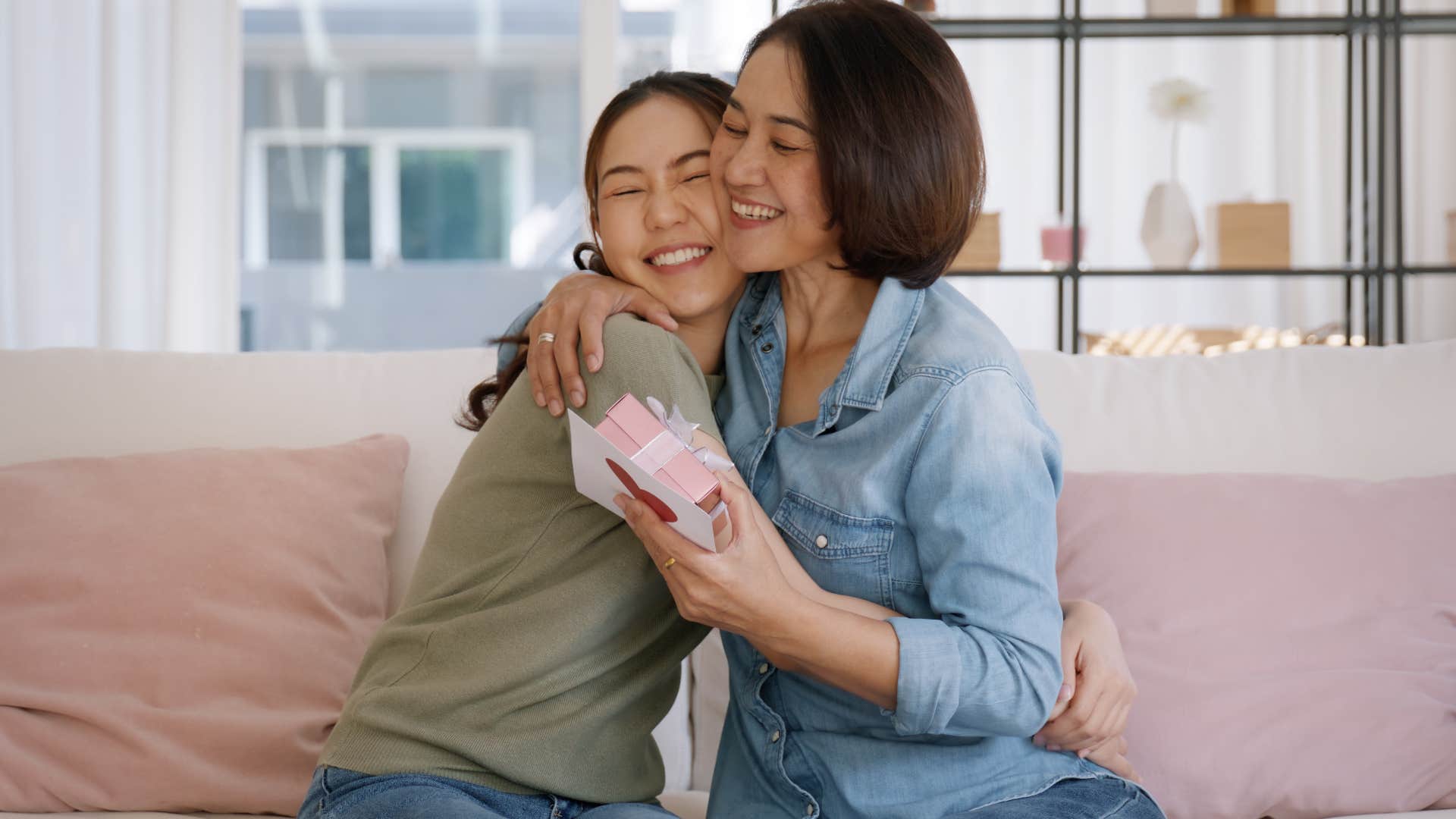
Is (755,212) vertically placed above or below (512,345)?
above

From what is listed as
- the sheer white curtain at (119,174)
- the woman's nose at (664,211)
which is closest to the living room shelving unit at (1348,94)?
the sheer white curtain at (119,174)

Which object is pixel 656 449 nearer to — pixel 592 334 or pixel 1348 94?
pixel 592 334

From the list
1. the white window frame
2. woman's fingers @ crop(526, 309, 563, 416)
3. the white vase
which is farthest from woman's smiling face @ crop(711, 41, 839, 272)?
the white window frame

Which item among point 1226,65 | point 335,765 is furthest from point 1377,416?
point 1226,65

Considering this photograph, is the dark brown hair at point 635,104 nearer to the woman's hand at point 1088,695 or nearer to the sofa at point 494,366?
the sofa at point 494,366

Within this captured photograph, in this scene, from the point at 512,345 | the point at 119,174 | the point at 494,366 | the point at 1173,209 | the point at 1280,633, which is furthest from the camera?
the point at 1173,209

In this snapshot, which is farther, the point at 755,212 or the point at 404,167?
the point at 404,167

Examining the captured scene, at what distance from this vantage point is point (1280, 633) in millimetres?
1390

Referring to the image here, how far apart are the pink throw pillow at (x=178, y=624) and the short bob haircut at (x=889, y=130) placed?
0.77 m

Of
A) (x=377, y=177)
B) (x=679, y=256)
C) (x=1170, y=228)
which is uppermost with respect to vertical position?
(x=377, y=177)

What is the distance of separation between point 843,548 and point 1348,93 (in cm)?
253

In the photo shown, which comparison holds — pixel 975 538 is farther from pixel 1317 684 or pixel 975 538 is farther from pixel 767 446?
pixel 1317 684

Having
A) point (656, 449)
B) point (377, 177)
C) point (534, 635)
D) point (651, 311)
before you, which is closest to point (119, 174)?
point (377, 177)

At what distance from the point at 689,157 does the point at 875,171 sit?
0.85 feet
